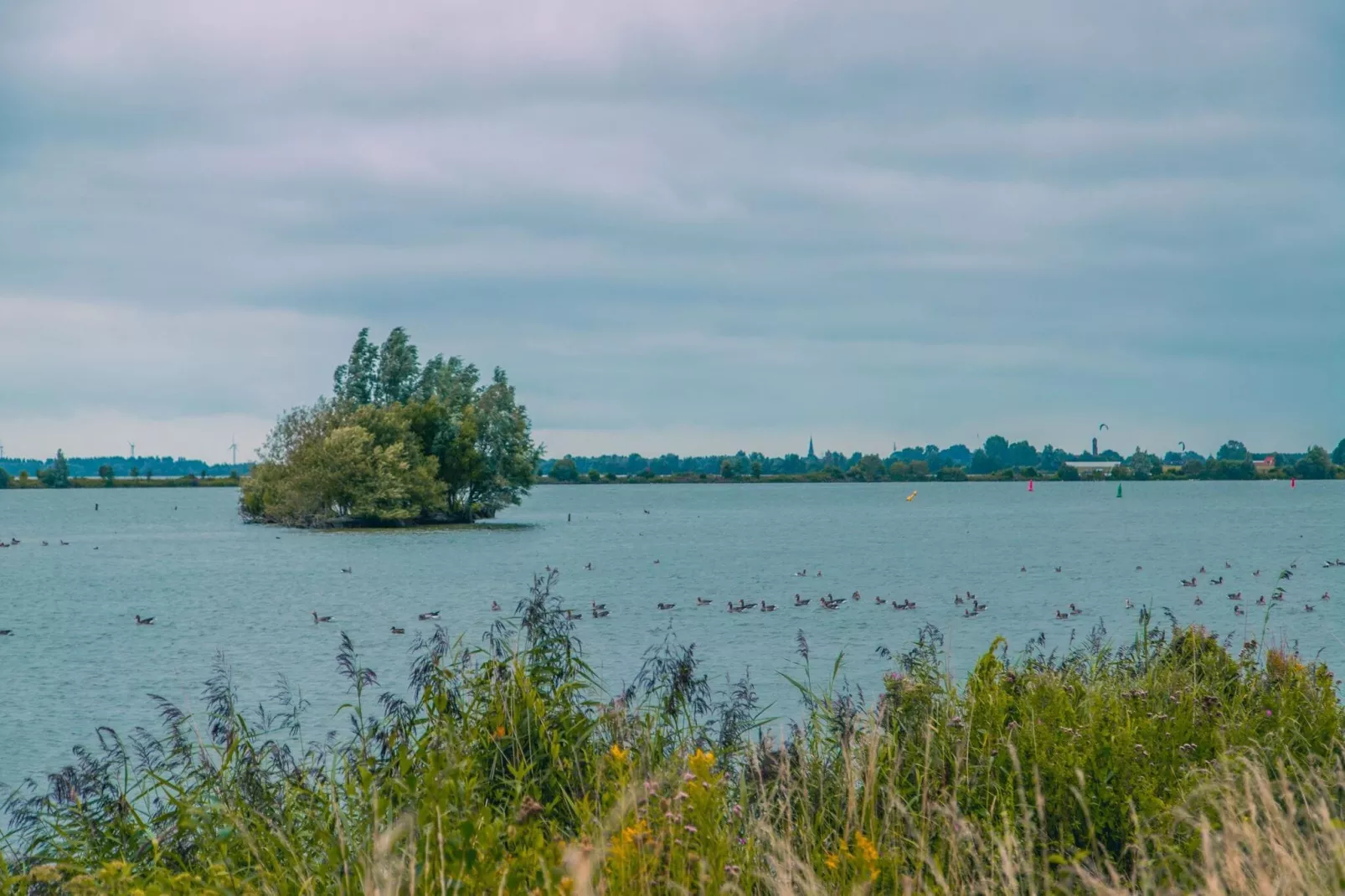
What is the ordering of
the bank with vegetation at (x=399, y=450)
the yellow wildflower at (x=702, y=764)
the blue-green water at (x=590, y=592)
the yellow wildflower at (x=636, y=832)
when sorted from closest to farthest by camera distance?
the yellow wildflower at (x=636, y=832) → the yellow wildflower at (x=702, y=764) → the blue-green water at (x=590, y=592) → the bank with vegetation at (x=399, y=450)

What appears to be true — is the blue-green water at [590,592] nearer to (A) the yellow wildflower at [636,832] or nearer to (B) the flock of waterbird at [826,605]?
(B) the flock of waterbird at [826,605]

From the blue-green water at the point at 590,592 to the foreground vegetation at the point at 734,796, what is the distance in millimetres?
5339

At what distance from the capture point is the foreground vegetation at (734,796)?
20.0ft

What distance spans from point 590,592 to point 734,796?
134 ft

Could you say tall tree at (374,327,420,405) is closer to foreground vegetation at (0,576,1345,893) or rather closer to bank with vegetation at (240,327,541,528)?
bank with vegetation at (240,327,541,528)

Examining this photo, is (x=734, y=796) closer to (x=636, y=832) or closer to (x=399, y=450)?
(x=636, y=832)

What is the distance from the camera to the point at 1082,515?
13162 centimetres

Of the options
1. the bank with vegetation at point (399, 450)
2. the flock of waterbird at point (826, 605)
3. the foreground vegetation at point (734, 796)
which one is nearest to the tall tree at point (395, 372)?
the bank with vegetation at point (399, 450)

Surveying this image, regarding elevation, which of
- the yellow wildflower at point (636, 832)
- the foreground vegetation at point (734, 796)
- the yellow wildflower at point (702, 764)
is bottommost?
the foreground vegetation at point (734, 796)

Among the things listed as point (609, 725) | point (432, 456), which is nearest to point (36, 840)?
point (609, 725)

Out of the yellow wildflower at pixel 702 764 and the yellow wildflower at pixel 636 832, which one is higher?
the yellow wildflower at pixel 702 764

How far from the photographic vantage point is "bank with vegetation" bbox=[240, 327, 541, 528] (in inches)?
3489

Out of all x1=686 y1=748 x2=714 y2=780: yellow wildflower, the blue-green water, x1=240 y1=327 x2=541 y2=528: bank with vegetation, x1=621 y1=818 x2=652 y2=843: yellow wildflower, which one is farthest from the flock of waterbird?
x1=240 y1=327 x2=541 y2=528: bank with vegetation

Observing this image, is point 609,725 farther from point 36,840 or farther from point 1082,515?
point 1082,515
